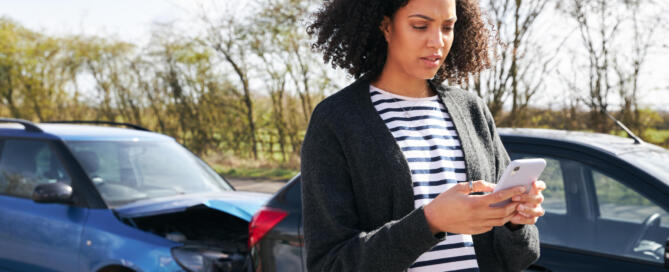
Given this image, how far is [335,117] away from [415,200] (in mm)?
298

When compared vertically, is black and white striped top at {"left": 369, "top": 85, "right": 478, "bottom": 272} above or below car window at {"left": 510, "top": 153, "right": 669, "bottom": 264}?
above

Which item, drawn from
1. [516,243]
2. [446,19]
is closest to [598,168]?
[516,243]

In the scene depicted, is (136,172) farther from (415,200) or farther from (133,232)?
(415,200)

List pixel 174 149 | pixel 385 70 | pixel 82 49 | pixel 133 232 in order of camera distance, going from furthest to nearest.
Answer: pixel 82 49 → pixel 174 149 → pixel 133 232 → pixel 385 70

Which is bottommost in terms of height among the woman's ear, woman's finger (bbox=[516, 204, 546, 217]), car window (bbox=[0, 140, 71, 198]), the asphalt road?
the asphalt road

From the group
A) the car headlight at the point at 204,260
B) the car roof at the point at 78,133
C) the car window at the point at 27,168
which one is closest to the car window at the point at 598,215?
the car headlight at the point at 204,260

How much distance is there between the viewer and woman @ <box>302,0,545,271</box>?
1237 mm

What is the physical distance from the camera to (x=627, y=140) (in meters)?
3.08

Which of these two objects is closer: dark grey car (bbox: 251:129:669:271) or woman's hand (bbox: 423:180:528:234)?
woman's hand (bbox: 423:180:528:234)

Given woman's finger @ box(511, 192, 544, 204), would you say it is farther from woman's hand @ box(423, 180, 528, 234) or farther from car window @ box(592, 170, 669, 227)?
car window @ box(592, 170, 669, 227)

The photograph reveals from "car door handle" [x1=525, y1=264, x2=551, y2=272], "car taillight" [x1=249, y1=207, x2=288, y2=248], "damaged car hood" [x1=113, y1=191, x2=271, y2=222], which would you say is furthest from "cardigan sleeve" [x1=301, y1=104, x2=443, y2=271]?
"damaged car hood" [x1=113, y1=191, x2=271, y2=222]

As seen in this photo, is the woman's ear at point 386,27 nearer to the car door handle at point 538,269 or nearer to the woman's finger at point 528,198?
the woman's finger at point 528,198

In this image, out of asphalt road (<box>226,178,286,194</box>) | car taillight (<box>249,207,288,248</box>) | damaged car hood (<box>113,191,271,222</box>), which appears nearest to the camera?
car taillight (<box>249,207,288,248</box>)

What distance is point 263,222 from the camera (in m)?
3.04
